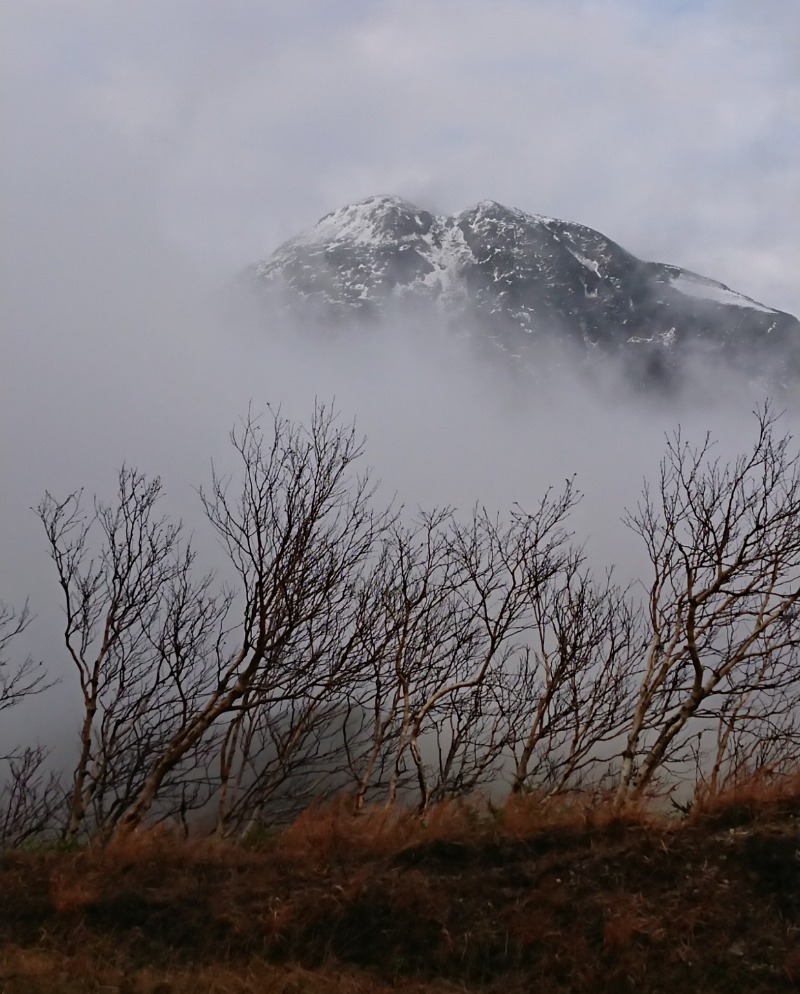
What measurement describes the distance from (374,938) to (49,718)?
57.5 metres

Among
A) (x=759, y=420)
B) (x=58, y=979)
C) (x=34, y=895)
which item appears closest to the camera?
(x=58, y=979)

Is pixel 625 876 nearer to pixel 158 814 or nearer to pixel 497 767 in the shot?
pixel 497 767

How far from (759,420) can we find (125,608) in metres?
11.1

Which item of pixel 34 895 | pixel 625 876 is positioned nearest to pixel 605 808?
pixel 625 876

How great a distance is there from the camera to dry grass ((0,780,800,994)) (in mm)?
5883

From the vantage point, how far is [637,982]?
5.65 metres

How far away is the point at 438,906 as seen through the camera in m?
6.54

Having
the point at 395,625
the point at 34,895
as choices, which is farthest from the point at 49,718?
the point at 34,895

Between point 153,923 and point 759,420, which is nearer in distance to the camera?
point 153,923

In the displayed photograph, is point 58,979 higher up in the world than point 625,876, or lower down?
lower down


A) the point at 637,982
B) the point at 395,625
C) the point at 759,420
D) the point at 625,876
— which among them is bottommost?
the point at 637,982

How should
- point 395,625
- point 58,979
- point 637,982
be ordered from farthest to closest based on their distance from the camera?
1. point 395,625
2. point 58,979
3. point 637,982

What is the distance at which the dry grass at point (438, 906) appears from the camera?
5.88 meters

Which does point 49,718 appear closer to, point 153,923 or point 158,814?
point 158,814
